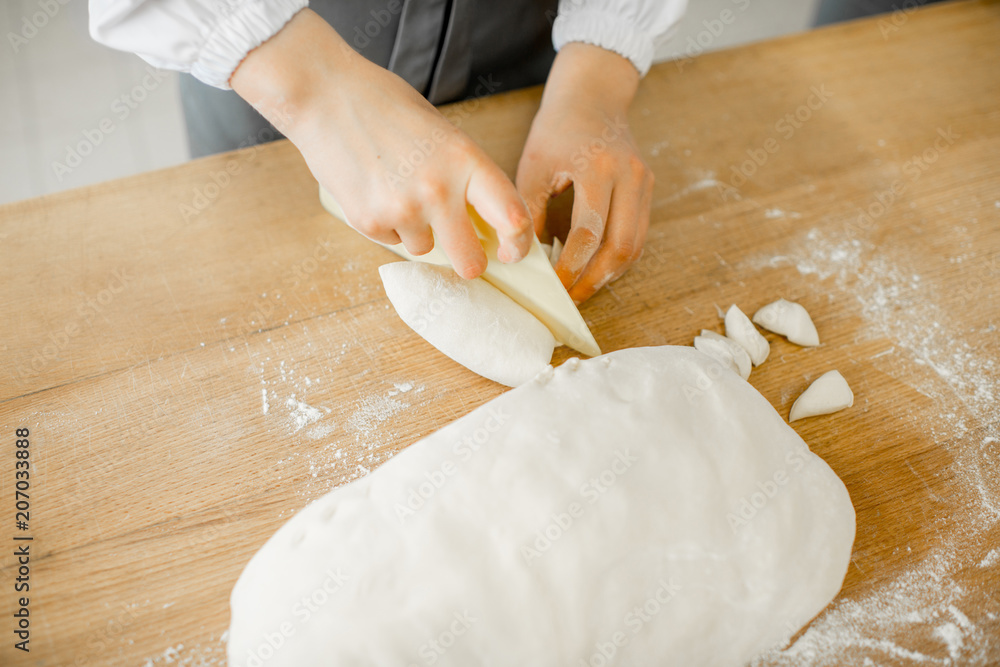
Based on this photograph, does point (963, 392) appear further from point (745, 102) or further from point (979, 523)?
point (745, 102)

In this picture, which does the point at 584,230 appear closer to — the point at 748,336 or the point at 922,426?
the point at 748,336

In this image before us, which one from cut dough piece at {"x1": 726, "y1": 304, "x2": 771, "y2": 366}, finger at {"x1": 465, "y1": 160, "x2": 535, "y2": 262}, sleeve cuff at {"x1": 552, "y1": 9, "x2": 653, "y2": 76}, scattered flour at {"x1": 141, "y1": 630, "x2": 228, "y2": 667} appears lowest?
scattered flour at {"x1": 141, "y1": 630, "x2": 228, "y2": 667}

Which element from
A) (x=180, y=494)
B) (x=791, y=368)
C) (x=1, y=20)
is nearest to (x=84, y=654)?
(x=180, y=494)

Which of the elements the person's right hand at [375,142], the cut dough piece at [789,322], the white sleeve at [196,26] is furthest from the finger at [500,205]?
the cut dough piece at [789,322]

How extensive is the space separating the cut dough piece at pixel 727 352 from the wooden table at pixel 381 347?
5 cm

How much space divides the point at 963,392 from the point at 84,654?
1.36 meters

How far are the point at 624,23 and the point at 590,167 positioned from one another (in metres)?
0.35

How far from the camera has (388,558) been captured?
718 mm

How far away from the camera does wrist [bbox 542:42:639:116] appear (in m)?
1.20

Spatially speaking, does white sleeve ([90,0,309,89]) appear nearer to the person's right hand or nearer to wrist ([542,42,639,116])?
the person's right hand

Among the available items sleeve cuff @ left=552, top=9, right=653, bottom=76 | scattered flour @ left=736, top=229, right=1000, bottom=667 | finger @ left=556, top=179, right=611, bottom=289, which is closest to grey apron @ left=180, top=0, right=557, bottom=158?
sleeve cuff @ left=552, top=9, right=653, bottom=76

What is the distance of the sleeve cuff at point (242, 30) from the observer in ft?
2.79

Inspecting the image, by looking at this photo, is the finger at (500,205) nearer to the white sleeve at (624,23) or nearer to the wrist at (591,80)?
the wrist at (591,80)

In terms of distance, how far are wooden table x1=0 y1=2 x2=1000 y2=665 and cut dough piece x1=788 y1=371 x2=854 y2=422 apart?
1.3 inches
